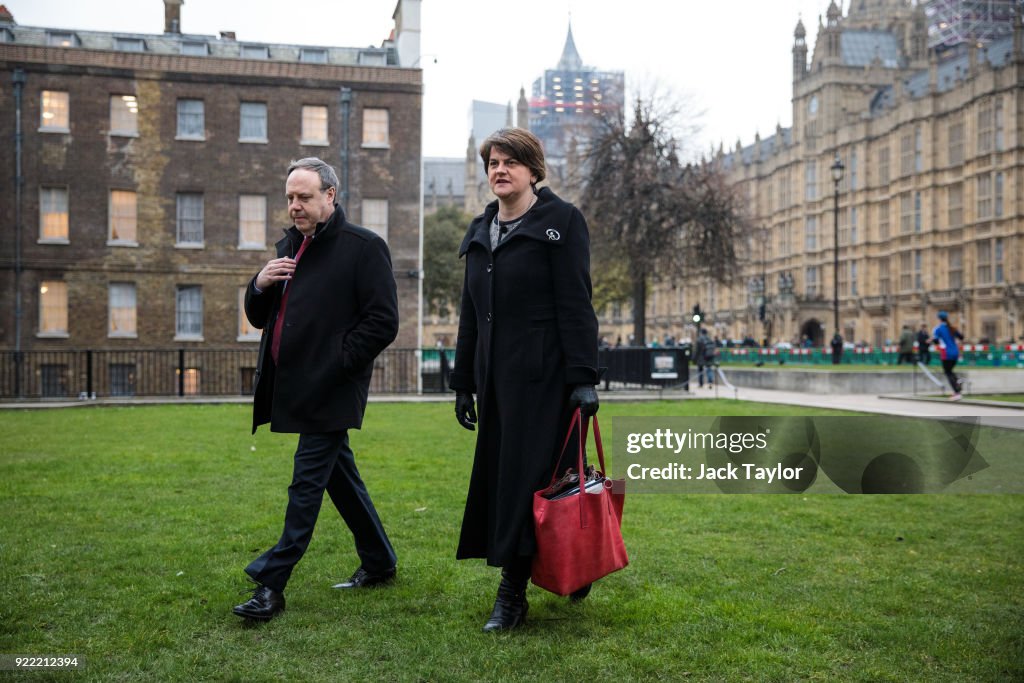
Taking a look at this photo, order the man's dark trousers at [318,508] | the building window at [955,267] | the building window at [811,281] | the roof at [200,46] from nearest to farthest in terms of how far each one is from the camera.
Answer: the man's dark trousers at [318,508]
the roof at [200,46]
the building window at [955,267]
the building window at [811,281]

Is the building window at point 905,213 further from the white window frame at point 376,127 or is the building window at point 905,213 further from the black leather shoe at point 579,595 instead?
the black leather shoe at point 579,595

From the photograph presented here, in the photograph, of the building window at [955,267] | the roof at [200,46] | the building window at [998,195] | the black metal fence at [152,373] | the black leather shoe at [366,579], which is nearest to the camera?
the black leather shoe at [366,579]

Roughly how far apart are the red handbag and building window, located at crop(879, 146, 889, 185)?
67230 mm

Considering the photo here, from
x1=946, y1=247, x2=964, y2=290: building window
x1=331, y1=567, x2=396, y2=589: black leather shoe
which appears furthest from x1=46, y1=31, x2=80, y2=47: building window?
x1=946, y1=247, x2=964, y2=290: building window

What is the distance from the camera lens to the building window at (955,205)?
186 feet

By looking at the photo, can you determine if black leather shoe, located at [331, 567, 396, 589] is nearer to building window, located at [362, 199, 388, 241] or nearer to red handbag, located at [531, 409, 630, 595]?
red handbag, located at [531, 409, 630, 595]

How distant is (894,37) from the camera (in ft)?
258

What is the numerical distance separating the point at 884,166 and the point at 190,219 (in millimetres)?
53194

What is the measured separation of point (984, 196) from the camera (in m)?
54.0

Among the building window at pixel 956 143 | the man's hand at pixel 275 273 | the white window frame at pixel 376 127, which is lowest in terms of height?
the man's hand at pixel 275 273

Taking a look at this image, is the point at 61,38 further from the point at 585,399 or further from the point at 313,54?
the point at 585,399

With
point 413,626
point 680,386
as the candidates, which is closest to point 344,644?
point 413,626

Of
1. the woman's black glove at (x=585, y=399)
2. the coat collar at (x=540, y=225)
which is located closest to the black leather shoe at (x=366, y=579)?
the woman's black glove at (x=585, y=399)

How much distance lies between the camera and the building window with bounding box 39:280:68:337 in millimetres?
26688
